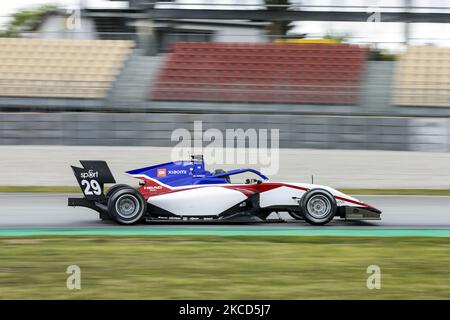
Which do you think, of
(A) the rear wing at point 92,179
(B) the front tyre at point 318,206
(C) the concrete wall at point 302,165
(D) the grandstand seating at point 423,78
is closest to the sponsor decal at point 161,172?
(A) the rear wing at point 92,179

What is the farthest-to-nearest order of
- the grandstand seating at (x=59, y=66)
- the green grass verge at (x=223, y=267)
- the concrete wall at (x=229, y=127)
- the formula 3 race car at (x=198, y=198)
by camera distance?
the grandstand seating at (x=59, y=66), the concrete wall at (x=229, y=127), the formula 3 race car at (x=198, y=198), the green grass verge at (x=223, y=267)

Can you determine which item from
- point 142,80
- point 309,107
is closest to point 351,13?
point 309,107

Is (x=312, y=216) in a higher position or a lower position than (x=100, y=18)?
lower

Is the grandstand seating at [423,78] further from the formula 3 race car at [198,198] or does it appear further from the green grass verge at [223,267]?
the green grass verge at [223,267]

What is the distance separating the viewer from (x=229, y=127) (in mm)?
17641

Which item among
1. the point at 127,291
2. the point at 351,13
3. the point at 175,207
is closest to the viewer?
the point at 127,291

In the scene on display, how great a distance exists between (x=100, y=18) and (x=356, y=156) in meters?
12.5

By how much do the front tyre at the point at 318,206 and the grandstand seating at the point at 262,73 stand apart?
421 inches

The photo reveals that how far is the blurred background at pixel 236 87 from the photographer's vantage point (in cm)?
1652

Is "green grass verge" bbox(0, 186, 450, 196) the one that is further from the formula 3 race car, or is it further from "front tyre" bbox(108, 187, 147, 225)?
"front tyre" bbox(108, 187, 147, 225)

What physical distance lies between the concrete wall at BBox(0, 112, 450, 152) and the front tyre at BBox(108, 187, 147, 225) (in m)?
8.12

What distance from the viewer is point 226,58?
73.4 feet

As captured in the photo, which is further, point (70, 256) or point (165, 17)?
point (165, 17)

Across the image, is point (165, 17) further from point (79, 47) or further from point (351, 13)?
point (351, 13)
